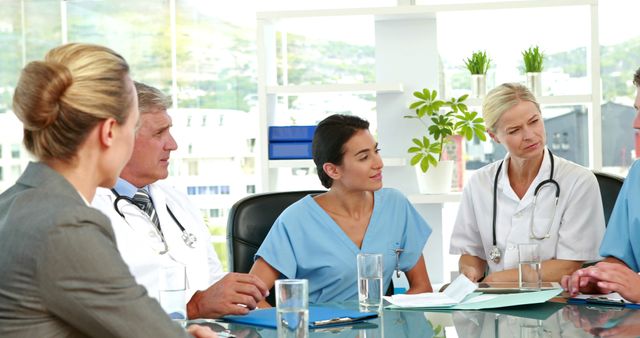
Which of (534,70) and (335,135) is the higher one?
(534,70)

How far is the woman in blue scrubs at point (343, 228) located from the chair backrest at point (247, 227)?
13cm

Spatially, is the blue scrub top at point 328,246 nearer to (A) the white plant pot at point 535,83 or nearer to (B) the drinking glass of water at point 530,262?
(B) the drinking glass of water at point 530,262

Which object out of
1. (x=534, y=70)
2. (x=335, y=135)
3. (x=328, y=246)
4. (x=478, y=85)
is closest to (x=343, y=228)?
(x=328, y=246)

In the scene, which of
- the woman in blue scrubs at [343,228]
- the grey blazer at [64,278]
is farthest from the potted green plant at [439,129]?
the grey blazer at [64,278]

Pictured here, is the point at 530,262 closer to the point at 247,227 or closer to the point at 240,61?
the point at 247,227

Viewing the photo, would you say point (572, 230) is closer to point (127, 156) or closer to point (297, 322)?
point (297, 322)

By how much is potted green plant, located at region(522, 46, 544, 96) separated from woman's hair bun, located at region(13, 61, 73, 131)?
2.95 meters

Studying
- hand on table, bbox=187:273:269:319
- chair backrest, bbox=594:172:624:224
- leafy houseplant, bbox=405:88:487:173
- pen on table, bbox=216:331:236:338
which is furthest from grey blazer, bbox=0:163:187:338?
leafy houseplant, bbox=405:88:487:173

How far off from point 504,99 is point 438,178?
2.92ft

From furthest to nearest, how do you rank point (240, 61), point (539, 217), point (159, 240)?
1. point (240, 61)
2. point (539, 217)
3. point (159, 240)

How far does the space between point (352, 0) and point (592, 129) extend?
1.67m

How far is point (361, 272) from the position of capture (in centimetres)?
228

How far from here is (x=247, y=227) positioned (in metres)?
3.08

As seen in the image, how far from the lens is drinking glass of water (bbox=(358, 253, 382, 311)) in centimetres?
225
